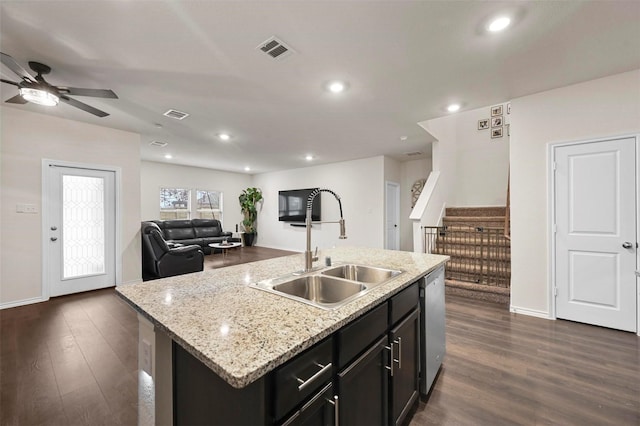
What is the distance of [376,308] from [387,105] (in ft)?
9.61

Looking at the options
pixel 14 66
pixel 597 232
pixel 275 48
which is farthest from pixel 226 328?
pixel 597 232

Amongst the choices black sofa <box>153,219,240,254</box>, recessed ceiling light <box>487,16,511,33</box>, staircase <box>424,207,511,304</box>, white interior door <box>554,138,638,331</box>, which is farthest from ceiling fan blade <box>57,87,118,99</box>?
white interior door <box>554,138,638,331</box>

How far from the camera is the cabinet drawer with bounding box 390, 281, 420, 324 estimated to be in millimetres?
1354

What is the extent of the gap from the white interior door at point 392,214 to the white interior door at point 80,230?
18.4 feet

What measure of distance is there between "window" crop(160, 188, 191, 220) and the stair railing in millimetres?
6991

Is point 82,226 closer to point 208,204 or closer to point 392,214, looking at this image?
point 208,204

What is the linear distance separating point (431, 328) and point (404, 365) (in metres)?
0.47

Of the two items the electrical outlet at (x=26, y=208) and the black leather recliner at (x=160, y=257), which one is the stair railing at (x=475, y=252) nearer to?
the black leather recliner at (x=160, y=257)

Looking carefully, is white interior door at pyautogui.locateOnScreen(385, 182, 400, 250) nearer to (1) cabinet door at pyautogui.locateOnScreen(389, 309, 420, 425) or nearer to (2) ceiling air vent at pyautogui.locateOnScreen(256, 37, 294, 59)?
(2) ceiling air vent at pyautogui.locateOnScreen(256, 37, 294, 59)

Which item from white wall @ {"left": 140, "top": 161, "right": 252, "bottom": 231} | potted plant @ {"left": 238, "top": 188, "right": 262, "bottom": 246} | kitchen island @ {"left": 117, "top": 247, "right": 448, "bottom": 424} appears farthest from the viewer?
potted plant @ {"left": 238, "top": 188, "right": 262, "bottom": 246}

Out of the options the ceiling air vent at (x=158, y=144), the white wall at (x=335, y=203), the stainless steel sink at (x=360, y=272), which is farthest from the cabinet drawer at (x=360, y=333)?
the ceiling air vent at (x=158, y=144)

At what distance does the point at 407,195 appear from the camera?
7.02 meters

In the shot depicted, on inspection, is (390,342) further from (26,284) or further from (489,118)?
(489,118)

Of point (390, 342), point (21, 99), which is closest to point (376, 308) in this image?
point (390, 342)
